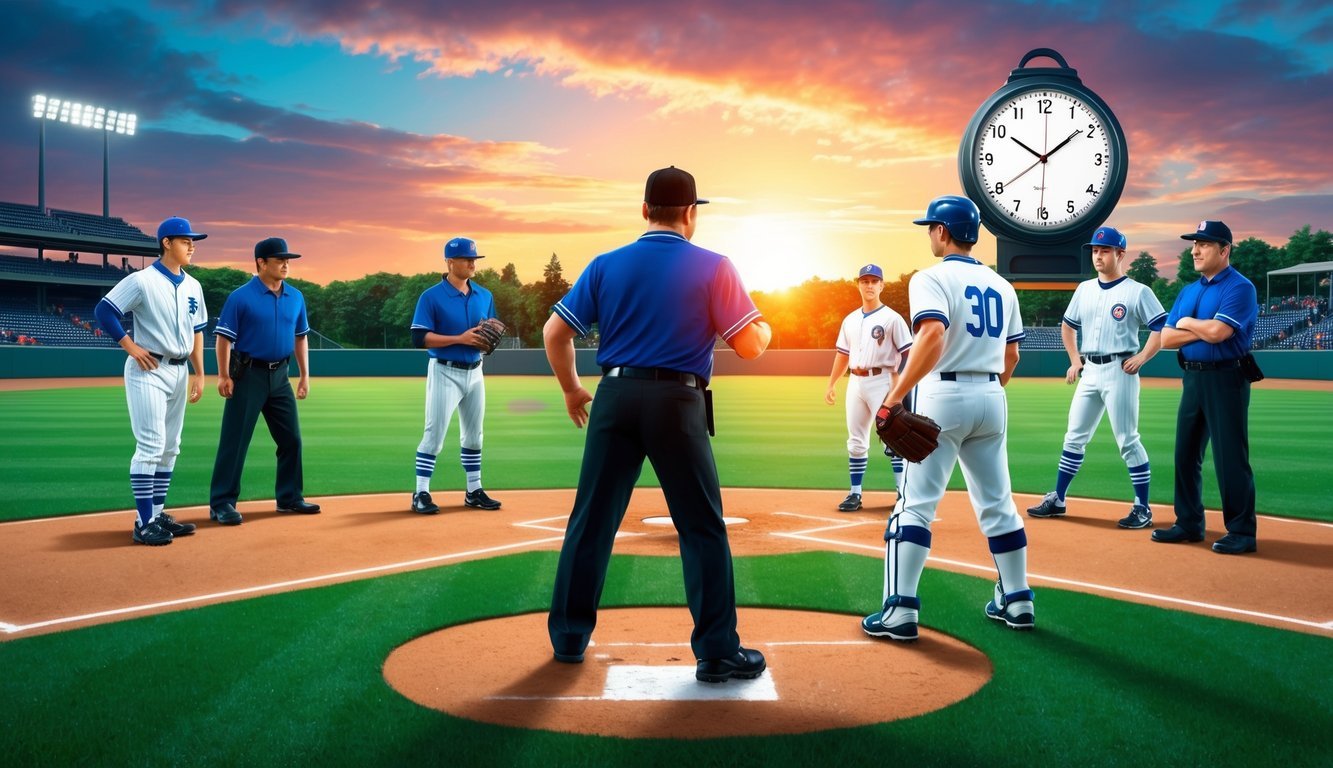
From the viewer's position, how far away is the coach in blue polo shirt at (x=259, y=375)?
29.2 ft

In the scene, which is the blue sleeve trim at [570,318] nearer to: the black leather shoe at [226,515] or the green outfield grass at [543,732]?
the green outfield grass at [543,732]

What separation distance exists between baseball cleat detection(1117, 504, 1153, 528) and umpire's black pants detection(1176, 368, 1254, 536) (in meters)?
0.70

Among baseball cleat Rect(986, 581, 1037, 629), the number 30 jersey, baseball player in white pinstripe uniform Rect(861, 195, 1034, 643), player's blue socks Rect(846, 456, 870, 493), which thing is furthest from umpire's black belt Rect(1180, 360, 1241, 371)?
baseball cleat Rect(986, 581, 1037, 629)

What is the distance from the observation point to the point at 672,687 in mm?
4465

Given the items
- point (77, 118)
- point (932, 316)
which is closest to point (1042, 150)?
point (932, 316)

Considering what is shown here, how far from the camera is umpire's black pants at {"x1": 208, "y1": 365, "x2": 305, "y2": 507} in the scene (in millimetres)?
8891

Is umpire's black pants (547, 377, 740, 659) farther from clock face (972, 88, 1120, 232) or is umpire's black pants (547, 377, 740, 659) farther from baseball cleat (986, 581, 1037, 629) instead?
clock face (972, 88, 1120, 232)

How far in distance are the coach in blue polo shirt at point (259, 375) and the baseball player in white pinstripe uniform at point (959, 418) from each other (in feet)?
19.4

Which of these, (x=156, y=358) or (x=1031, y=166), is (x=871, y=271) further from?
(x=156, y=358)

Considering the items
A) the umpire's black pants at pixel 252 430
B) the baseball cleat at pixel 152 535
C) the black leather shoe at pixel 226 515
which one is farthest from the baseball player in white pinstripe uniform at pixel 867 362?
the baseball cleat at pixel 152 535

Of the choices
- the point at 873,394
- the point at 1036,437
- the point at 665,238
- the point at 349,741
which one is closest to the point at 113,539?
the point at 349,741

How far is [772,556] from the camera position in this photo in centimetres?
744

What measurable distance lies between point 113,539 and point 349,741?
18.0ft

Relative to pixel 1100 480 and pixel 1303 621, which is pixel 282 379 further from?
pixel 1100 480
